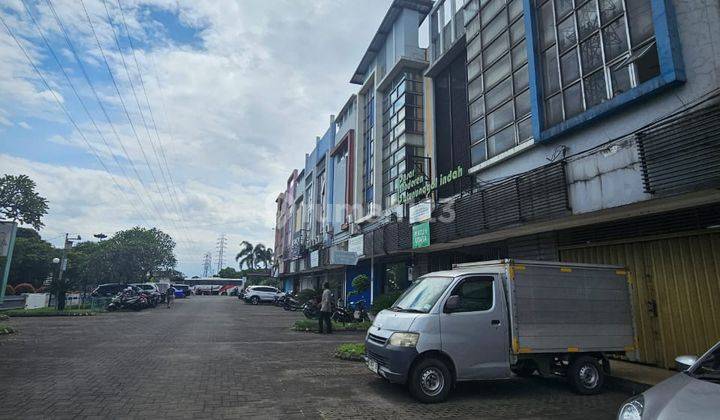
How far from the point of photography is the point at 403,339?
21.6 feet

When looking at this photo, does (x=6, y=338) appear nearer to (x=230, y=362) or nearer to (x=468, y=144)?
(x=230, y=362)

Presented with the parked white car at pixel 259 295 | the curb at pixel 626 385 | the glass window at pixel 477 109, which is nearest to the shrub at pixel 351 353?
the curb at pixel 626 385

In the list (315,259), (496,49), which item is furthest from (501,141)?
(315,259)

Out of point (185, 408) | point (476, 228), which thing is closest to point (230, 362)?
point (185, 408)

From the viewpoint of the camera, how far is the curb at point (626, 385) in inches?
288

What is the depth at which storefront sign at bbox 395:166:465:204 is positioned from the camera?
625 inches

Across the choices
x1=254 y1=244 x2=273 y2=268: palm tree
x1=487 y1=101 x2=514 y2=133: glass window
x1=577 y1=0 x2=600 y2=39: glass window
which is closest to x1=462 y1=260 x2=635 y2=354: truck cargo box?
x1=577 y1=0 x2=600 y2=39: glass window

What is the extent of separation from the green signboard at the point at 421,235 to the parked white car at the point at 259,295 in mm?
27245

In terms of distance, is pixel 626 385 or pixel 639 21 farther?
pixel 639 21

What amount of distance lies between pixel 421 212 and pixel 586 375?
30.4 ft

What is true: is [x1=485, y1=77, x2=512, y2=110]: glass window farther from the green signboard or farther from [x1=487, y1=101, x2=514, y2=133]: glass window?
the green signboard

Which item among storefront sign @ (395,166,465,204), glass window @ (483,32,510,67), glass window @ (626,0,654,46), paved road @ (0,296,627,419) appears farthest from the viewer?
storefront sign @ (395,166,465,204)

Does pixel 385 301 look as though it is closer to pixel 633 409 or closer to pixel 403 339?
pixel 403 339

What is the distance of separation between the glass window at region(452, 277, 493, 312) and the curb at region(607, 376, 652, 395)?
10.0 ft
